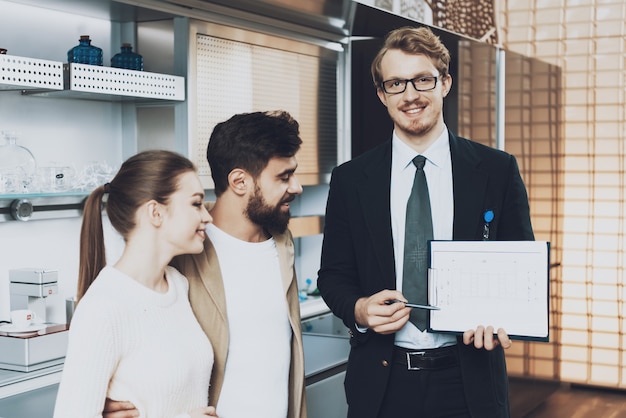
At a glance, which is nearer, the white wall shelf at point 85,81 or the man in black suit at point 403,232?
the man in black suit at point 403,232

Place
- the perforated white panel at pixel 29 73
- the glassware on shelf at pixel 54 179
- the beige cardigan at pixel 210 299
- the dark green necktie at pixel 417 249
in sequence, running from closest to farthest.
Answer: the beige cardigan at pixel 210 299
the dark green necktie at pixel 417 249
the perforated white panel at pixel 29 73
the glassware on shelf at pixel 54 179

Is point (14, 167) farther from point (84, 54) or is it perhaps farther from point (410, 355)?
point (410, 355)

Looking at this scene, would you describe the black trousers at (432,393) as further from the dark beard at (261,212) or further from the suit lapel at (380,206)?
the dark beard at (261,212)

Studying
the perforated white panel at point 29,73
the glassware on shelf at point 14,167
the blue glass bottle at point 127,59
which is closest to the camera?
the perforated white panel at point 29,73

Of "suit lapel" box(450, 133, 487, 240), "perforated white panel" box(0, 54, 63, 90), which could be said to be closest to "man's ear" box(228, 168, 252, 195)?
"suit lapel" box(450, 133, 487, 240)

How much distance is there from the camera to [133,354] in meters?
1.54

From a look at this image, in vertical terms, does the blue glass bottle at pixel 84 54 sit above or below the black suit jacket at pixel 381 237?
above

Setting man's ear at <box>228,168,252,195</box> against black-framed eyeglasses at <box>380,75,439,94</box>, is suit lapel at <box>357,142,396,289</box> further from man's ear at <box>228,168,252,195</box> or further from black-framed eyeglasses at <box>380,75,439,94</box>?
man's ear at <box>228,168,252,195</box>

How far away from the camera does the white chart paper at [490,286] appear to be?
1.94 meters

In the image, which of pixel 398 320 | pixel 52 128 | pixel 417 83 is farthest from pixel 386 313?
pixel 52 128

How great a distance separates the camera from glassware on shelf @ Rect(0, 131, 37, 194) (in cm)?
242

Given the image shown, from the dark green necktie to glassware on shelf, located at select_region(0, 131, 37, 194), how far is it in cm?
119

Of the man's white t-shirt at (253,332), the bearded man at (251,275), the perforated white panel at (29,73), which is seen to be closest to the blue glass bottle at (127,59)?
the perforated white panel at (29,73)

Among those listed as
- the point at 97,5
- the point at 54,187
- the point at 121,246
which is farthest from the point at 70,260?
the point at 97,5
